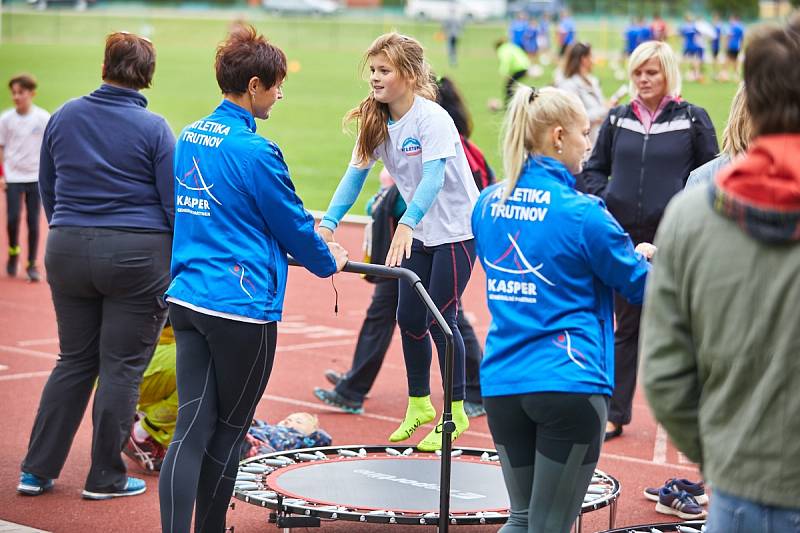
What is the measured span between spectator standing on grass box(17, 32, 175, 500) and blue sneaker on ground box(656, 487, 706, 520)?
2.74 meters

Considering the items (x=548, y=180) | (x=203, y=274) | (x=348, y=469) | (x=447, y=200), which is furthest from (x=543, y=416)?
(x=348, y=469)

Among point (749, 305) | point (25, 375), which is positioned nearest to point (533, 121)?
point (749, 305)

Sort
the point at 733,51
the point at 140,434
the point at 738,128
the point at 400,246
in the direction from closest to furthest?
the point at 738,128, the point at 400,246, the point at 140,434, the point at 733,51

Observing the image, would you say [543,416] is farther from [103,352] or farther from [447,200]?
[103,352]

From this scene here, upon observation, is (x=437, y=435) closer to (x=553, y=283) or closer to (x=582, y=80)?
(x=553, y=283)

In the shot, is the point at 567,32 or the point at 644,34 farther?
the point at 567,32

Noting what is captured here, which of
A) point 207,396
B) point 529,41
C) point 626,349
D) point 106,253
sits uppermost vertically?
point 106,253

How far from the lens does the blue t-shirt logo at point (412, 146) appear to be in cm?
584

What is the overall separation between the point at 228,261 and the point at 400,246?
993mm

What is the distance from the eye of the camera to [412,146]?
5.85 meters

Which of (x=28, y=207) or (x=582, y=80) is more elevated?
(x=582, y=80)

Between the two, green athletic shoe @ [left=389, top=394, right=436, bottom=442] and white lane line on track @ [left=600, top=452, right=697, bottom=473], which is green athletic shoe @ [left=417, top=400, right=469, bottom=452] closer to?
green athletic shoe @ [left=389, top=394, right=436, bottom=442]

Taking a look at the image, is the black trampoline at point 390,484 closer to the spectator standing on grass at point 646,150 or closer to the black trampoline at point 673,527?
the black trampoline at point 673,527

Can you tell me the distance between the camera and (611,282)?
3971 millimetres
